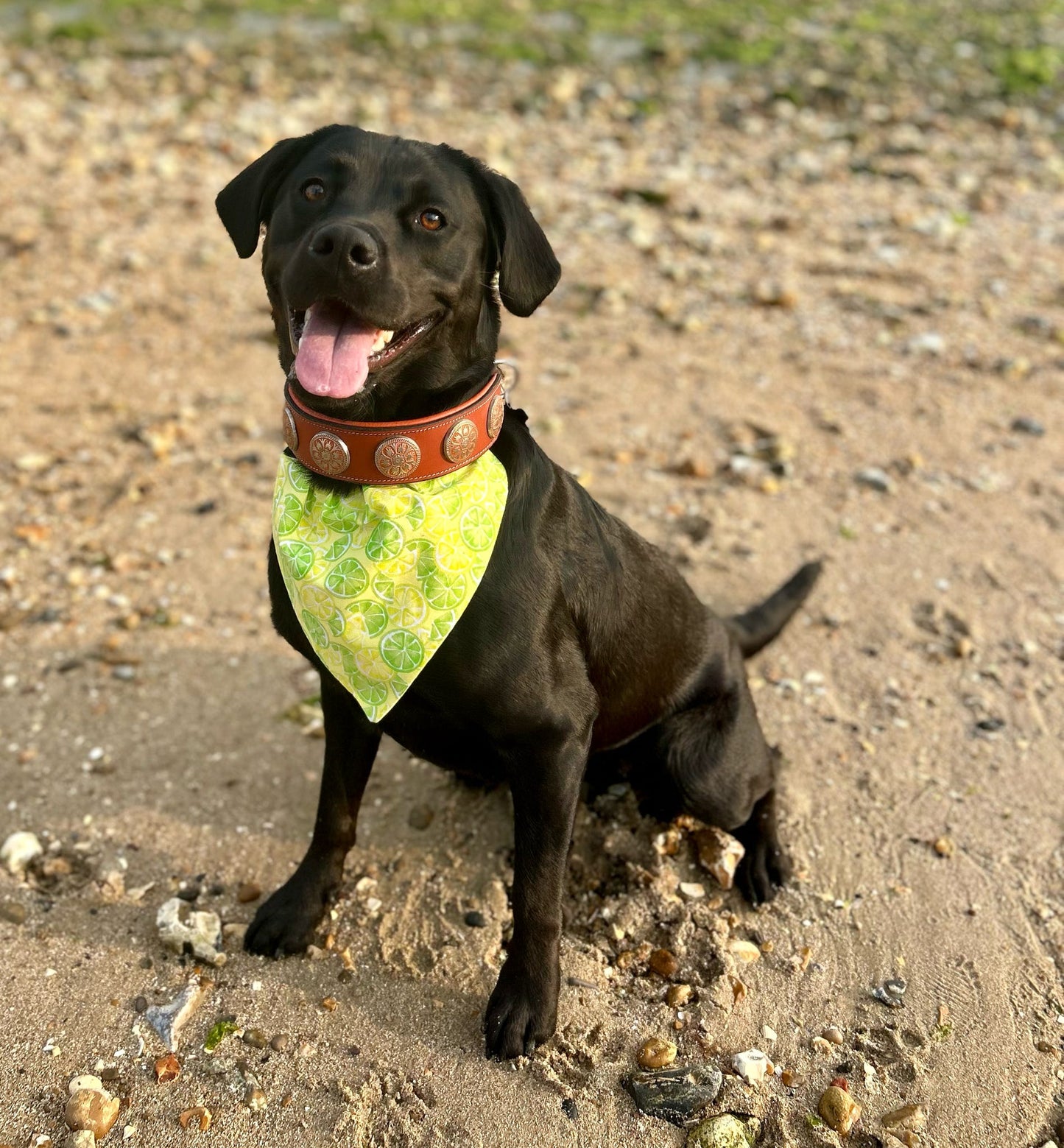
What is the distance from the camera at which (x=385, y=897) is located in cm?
318

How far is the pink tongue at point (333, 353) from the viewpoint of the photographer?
2.38m

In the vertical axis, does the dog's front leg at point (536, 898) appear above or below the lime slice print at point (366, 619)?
below

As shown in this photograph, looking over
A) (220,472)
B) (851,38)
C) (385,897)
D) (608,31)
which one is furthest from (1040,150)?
(385,897)

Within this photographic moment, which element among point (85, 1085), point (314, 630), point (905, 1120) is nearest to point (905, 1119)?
point (905, 1120)

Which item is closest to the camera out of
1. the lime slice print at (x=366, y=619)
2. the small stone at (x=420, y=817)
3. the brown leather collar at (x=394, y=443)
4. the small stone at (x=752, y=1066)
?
the brown leather collar at (x=394, y=443)

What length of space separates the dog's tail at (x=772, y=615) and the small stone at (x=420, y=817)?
118 centimetres

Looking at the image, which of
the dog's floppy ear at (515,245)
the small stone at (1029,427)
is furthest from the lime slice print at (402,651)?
the small stone at (1029,427)

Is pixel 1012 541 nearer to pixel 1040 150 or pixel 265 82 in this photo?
pixel 1040 150

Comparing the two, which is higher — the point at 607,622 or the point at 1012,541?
the point at 607,622

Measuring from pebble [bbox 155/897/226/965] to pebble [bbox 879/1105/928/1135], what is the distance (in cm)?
175

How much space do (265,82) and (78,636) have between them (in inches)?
270

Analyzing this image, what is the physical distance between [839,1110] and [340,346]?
2132mm

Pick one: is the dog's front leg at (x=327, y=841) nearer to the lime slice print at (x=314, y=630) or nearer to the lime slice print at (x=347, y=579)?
the lime slice print at (x=314, y=630)

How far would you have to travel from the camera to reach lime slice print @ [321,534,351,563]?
103 inches
